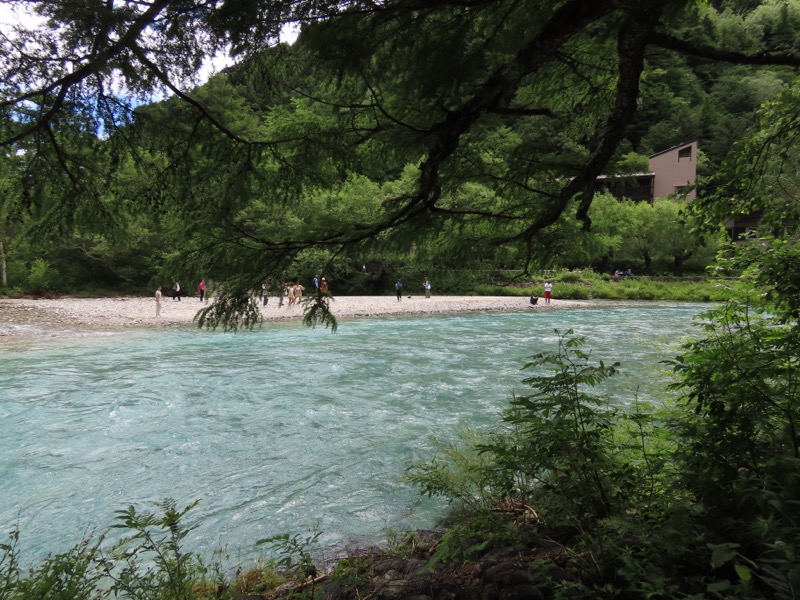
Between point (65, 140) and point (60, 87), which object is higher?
point (60, 87)

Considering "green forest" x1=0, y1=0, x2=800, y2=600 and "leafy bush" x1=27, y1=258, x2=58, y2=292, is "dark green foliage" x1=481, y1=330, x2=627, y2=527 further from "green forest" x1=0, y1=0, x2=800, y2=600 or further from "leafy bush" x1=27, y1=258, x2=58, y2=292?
"leafy bush" x1=27, y1=258, x2=58, y2=292

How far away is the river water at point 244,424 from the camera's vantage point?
17.7 ft

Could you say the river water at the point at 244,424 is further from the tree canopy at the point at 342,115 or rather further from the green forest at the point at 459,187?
the tree canopy at the point at 342,115

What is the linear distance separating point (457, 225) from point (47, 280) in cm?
3711

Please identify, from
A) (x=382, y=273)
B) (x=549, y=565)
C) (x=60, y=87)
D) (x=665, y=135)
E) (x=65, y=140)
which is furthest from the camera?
(x=665, y=135)

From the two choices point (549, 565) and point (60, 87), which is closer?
point (549, 565)

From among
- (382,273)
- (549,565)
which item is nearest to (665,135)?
(382,273)

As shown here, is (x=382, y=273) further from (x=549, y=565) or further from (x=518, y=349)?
(x=549, y=565)

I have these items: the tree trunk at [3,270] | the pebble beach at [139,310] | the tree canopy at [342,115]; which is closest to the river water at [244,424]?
the tree canopy at [342,115]

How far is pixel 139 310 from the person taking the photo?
81.6 ft

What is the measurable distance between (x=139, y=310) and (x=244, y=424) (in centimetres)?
1983

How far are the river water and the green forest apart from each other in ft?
4.21

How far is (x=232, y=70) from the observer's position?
370 centimetres

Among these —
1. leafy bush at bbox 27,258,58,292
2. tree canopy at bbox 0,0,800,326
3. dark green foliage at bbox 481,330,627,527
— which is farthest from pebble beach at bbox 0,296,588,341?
dark green foliage at bbox 481,330,627,527
